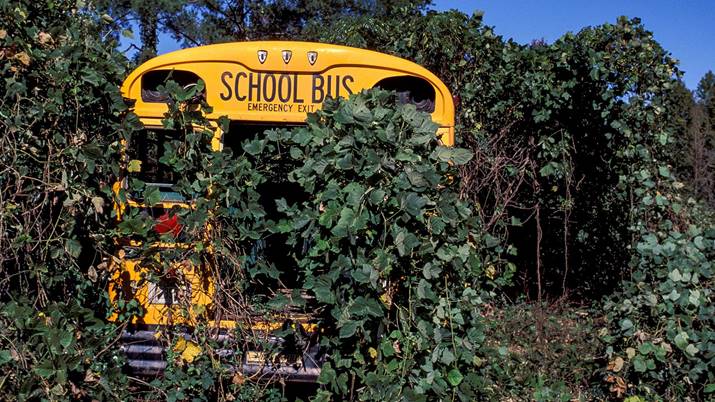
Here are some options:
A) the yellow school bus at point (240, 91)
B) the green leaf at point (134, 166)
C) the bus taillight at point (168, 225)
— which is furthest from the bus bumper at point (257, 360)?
the green leaf at point (134, 166)

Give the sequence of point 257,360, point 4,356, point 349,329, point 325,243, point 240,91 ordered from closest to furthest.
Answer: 1. point 349,329
2. point 325,243
3. point 4,356
4. point 257,360
5. point 240,91

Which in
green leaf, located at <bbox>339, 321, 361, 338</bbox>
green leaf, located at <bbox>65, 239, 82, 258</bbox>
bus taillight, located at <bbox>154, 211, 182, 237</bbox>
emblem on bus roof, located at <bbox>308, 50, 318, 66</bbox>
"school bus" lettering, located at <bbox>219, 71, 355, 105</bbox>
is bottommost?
green leaf, located at <bbox>339, 321, 361, 338</bbox>

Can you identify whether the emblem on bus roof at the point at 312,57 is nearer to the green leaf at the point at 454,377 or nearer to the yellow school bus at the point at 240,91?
the yellow school bus at the point at 240,91

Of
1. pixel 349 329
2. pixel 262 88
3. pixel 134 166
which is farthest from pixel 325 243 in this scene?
pixel 262 88

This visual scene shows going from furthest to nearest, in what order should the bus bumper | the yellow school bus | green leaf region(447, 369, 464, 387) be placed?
1. the yellow school bus
2. the bus bumper
3. green leaf region(447, 369, 464, 387)

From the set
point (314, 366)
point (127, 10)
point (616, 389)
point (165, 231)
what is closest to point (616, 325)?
point (616, 389)

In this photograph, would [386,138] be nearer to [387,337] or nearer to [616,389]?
[387,337]

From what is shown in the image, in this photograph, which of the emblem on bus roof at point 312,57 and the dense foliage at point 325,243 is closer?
the dense foliage at point 325,243

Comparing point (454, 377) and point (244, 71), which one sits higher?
point (244, 71)

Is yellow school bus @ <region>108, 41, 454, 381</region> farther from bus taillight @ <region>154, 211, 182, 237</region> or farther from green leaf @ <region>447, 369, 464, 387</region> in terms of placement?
green leaf @ <region>447, 369, 464, 387</region>

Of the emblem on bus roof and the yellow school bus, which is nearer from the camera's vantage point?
the yellow school bus

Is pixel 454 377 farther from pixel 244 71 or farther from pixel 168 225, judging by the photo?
pixel 244 71

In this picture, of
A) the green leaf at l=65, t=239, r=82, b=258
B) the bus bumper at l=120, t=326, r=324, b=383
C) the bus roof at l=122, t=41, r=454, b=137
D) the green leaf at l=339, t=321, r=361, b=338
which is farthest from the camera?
the bus roof at l=122, t=41, r=454, b=137

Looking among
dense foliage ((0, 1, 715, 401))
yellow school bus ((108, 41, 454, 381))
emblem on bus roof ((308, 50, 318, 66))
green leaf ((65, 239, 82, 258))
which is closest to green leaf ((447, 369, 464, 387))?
dense foliage ((0, 1, 715, 401))
